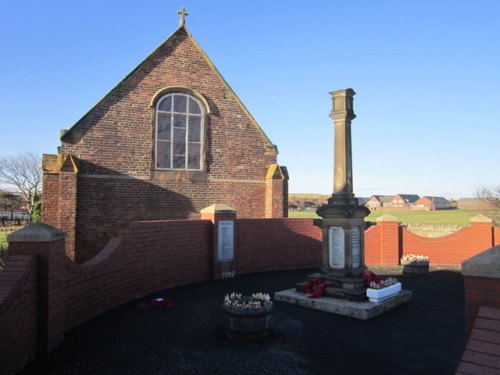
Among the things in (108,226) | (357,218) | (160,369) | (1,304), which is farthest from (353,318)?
(108,226)

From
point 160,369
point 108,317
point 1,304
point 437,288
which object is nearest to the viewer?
point 1,304

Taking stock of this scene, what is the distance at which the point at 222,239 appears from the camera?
11.9 metres

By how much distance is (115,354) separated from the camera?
566cm

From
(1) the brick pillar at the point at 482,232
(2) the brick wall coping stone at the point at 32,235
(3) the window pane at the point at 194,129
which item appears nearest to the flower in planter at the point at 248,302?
(2) the brick wall coping stone at the point at 32,235

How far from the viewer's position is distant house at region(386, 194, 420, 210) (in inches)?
4114

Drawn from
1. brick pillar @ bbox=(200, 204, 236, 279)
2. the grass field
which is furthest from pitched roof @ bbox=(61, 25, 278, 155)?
the grass field

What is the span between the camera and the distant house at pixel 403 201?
10450 centimetres

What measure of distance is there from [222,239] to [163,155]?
14.0ft

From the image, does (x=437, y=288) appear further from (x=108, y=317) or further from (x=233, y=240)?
(x=108, y=317)

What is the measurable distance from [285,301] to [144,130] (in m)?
8.05

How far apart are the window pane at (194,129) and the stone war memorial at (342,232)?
662 centimetres

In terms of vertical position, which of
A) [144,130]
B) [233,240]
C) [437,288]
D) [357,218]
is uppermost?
[144,130]

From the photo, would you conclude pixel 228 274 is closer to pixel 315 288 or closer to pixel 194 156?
pixel 315 288

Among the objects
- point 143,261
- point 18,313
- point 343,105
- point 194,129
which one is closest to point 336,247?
point 343,105
